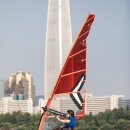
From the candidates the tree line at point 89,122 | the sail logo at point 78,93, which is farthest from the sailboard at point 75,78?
the tree line at point 89,122

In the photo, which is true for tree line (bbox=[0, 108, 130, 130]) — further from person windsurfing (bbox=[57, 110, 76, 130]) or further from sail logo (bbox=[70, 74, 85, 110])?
person windsurfing (bbox=[57, 110, 76, 130])

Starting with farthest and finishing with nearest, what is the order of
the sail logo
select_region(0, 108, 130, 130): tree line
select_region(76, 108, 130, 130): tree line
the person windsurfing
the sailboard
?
1. select_region(0, 108, 130, 130): tree line
2. select_region(76, 108, 130, 130): tree line
3. the sail logo
4. the sailboard
5. the person windsurfing

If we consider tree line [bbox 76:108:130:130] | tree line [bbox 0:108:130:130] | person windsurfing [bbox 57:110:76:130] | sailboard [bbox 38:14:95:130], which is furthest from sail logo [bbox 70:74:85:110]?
tree line [bbox 76:108:130:130]

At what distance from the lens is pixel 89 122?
16338 cm

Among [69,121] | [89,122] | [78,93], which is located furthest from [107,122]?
[69,121]

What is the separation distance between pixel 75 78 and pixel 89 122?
13374 centimetres

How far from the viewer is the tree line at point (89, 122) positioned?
150 metres

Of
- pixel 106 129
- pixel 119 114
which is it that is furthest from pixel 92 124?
pixel 119 114

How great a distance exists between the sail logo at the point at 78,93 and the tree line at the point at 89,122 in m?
109

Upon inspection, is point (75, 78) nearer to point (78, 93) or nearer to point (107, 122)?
point (78, 93)

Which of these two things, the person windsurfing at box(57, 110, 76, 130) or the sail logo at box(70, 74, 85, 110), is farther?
the sail logo at box(70, 74, 85, 110)

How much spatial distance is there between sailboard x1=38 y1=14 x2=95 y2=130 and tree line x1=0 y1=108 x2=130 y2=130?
108849mm

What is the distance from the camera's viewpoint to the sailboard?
2938 cm

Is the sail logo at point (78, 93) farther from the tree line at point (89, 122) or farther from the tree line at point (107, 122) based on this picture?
the tree line at point (107, 122)
